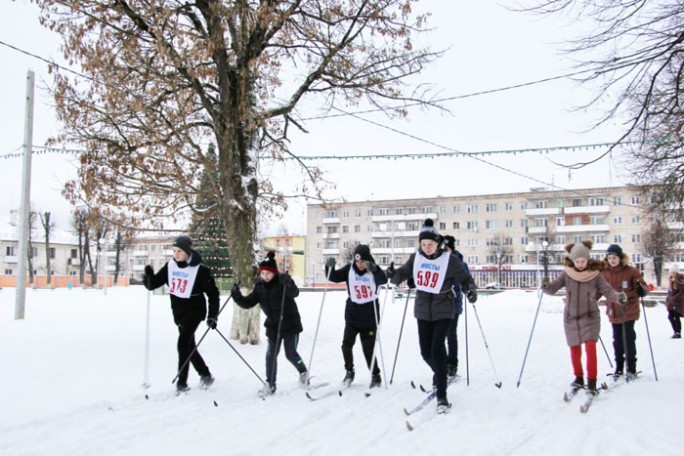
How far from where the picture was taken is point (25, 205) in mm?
→ 12406

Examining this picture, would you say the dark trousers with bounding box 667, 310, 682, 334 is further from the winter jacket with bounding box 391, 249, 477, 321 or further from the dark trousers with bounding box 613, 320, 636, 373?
the winter jacket with bounding box 391, 249, 477, 321

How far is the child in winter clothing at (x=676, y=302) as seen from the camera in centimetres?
1234

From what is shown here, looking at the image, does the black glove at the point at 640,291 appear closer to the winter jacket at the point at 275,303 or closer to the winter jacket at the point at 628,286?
the winter jacket at the point at 628,286

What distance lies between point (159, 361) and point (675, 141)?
9.16 metres

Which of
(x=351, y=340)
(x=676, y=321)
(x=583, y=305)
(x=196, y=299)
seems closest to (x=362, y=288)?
(x=351, y=340)

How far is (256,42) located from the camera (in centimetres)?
978

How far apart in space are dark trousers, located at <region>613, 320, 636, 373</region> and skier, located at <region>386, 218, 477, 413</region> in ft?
8.12

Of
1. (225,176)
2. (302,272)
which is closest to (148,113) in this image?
(225,176)

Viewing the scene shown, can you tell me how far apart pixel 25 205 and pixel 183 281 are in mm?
8077

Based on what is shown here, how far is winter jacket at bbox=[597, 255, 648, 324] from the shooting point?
709 centimetres

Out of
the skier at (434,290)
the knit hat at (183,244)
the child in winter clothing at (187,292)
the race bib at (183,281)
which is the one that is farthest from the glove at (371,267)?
the knit hat at (183,244)

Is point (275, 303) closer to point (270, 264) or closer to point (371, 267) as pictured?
point (270, 264)

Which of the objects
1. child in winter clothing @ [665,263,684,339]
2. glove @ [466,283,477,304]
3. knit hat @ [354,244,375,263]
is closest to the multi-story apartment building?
child in winter clothing @ [665,263,684,339]

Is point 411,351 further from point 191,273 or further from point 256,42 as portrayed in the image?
point 256,42
